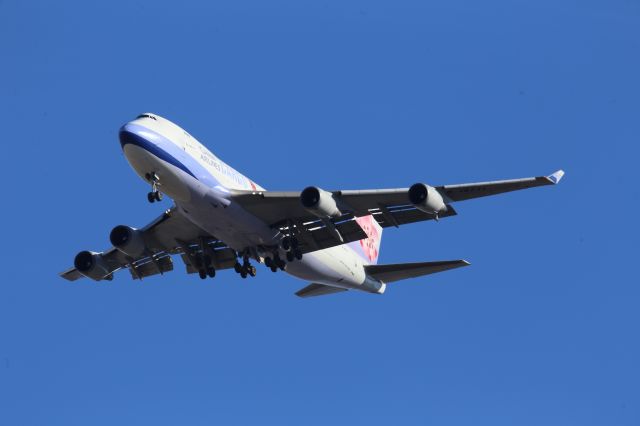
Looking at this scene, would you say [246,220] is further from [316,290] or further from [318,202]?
[316,290]

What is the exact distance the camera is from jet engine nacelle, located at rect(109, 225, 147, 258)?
44.5 meters

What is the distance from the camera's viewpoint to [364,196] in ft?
133

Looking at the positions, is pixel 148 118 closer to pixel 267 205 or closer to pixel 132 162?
pixel 132 162

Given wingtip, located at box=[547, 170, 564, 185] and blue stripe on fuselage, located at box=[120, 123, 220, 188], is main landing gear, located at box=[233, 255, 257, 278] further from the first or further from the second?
wingtip, located at box=[547, 170, 564, 185]

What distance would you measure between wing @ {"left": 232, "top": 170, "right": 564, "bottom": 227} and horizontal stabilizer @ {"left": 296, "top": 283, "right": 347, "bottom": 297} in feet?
25.3

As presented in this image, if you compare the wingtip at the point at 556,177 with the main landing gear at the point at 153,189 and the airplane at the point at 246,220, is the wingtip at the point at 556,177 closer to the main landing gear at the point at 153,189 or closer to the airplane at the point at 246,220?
the airplane at the point at 246,220

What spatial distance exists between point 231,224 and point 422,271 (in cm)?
1020

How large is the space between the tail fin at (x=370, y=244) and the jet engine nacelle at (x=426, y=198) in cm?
723

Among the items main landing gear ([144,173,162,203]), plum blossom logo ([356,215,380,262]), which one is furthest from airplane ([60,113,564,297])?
plum blossom logo ([356,215,380,262])

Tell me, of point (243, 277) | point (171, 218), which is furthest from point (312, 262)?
point (171, 218)

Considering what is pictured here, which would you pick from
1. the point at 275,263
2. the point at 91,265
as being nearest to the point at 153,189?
the point at 275,263

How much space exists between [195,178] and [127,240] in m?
6.61

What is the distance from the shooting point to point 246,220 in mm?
41156

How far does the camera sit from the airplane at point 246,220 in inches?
1538
